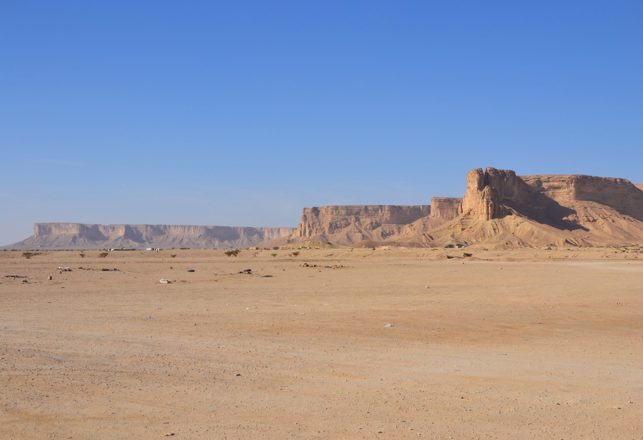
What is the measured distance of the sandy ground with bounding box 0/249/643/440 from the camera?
707 centimetres

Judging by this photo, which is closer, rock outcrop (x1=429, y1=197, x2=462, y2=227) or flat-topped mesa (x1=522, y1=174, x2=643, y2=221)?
flat-topped mesa (x1=522, y1=174, x2=643, y2=221)

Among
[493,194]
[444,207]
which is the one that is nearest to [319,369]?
[493,194]

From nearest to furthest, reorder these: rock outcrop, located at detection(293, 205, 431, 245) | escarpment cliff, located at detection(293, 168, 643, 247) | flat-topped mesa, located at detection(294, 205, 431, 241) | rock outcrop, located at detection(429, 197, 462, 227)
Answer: escarpment cliff, located at detection(293, 168, 643, 247) < rock outcrop, located at detection(429, 197, 462, 227) < rock outcrop, located at detection(293, 205, 431, 245) < flat-topped mesa, located at detection(294, 205, 431, 241)

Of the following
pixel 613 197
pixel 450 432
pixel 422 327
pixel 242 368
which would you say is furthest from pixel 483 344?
pixel 613 197

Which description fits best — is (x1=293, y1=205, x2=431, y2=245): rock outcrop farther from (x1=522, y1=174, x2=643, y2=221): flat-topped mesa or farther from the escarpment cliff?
(x1=522, y1=174, x2=643, y2=221): flat-topped mesa

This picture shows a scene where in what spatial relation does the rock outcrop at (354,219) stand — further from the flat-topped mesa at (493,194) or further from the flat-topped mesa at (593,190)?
the flat-topped mesa at (493,194)

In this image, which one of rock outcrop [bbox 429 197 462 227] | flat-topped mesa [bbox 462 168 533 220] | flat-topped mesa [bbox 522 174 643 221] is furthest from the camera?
rock outcrop [bbox 429 197 462 227]

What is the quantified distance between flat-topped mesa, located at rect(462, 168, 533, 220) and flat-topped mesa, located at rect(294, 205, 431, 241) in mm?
54556

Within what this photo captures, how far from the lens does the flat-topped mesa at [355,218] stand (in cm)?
18462

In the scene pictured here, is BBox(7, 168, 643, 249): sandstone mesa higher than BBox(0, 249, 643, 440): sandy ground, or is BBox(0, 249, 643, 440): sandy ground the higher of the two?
BBox(7, 168, 643, 249): sandstone mesa

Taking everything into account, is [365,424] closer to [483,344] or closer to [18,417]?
[18,417]

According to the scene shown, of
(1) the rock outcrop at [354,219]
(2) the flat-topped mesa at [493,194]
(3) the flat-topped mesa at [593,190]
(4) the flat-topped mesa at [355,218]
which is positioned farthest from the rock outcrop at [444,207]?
(2) the flat-topped mesa at [493,194]

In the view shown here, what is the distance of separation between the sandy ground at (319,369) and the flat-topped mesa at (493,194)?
95208 millimetres

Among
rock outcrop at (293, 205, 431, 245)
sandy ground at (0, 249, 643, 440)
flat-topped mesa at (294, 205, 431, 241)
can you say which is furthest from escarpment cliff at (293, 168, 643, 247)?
sandy ground at (0, 249, 643, 440)
